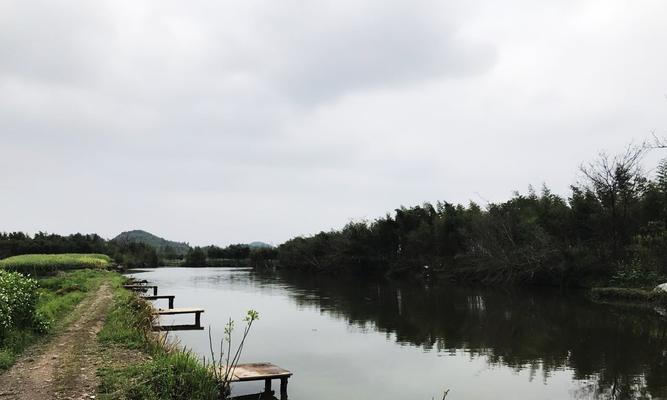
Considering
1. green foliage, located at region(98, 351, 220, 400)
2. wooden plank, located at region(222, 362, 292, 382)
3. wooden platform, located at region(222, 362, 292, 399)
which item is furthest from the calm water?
green foliage, located at region(98, 351, 220, 400)

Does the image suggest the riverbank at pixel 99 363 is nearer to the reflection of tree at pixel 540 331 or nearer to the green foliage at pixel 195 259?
the reflection of tree at pixel 540 331

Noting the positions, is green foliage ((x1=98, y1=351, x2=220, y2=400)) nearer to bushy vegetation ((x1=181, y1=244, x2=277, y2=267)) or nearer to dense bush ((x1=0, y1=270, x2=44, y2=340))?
dense bush ((x1=0, y1=270, x2=44, y2=340))

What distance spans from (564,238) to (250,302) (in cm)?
2166

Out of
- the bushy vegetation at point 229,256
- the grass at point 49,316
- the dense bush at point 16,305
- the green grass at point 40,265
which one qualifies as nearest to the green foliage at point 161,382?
the grass at point 49,316

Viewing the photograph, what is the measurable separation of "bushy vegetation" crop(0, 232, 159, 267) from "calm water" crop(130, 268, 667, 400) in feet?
167

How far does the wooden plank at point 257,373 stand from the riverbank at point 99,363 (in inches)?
44.3

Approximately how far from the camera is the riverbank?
286 inches

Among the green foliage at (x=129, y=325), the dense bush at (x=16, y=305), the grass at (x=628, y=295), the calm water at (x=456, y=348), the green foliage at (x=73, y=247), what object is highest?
the green foliage at (x=73, y=247)

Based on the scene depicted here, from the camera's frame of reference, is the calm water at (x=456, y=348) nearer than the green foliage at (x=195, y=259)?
Yes

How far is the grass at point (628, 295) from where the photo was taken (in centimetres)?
2349

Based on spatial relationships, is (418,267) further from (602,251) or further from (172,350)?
(172,350)

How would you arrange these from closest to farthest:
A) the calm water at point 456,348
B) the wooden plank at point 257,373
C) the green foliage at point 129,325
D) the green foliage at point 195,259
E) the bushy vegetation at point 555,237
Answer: the wooden plank at point 257,373, the green foliage at point 129,325, the calm water at point 456,348, the bushy vegetation at point 555,237, the green foliage at point 195,259

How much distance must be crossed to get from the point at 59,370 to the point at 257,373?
3.44m

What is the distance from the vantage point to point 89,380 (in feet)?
25.7
